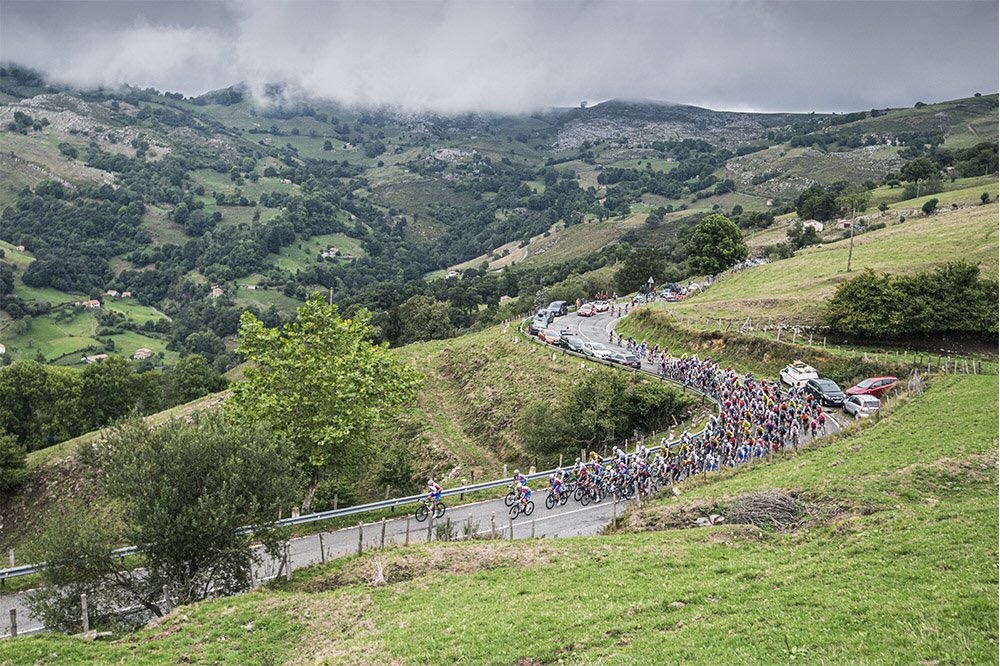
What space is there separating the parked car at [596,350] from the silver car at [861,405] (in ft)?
65.3

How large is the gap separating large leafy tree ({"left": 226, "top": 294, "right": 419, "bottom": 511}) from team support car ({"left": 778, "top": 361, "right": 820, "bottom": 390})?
79.9 ft

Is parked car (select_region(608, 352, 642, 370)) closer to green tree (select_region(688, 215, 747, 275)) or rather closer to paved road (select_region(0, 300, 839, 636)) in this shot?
paved road (select_region(0, 300, 839, 636))

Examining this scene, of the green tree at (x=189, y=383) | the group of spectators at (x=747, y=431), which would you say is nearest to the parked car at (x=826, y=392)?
the group of spectators at (x=747, y=431)

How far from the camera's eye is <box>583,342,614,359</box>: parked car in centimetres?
5284

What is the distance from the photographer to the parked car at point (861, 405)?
34.0 metres

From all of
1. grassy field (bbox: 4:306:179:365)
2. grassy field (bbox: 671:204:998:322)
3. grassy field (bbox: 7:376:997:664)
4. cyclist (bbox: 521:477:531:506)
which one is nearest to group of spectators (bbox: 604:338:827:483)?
grassy field (bbox: 7:376:997:664)

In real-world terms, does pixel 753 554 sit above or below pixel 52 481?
above

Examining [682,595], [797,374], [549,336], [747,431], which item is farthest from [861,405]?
[549,336]

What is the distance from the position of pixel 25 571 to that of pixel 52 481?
111 feet

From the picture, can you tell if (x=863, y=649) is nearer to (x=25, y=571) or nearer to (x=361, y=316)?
(x=25, y=571)

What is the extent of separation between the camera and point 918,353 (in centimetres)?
4588

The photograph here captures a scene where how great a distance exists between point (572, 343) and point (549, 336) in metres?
5.18

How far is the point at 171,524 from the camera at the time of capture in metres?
18.9

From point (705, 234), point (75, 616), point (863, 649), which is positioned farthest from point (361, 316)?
point (705, 234)
